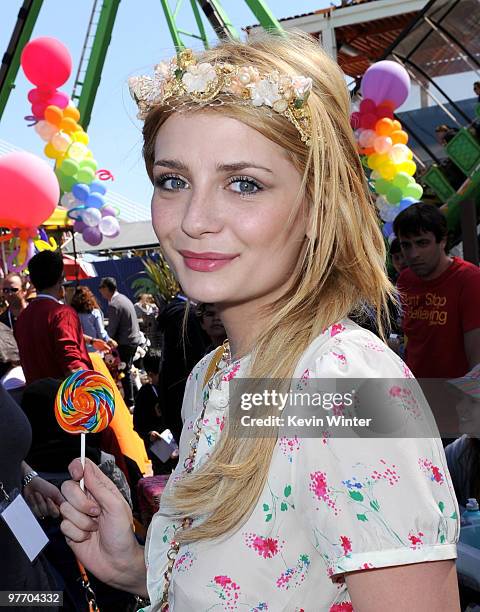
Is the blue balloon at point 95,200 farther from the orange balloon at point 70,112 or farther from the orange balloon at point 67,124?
the orange balloon at point 70,112

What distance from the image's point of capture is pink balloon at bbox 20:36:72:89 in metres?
7.40

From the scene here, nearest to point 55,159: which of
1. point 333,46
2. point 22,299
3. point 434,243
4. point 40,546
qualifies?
point 22,299

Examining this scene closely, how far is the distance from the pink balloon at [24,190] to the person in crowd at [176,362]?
11.3ft

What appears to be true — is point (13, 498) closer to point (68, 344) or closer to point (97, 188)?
point (68, 344)

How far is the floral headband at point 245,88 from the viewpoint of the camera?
111 cm

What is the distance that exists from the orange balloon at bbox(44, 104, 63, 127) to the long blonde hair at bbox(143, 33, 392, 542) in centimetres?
708

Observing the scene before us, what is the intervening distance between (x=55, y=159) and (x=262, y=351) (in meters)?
7.48

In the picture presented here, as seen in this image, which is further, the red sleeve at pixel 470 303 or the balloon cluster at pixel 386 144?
the balloon cluster at pixel 386 144

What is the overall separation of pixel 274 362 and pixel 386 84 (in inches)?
288

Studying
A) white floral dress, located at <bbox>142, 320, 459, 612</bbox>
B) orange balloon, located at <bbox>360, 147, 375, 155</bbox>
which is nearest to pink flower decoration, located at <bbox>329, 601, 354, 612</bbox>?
white floral dress, located at <bbox>142, 320, 459, 612</bbox>

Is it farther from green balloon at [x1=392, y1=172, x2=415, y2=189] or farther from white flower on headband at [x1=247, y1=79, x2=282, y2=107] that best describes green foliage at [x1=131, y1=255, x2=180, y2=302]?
white flower on headband at [x1=247, y1=79, x2=282, y2=107]

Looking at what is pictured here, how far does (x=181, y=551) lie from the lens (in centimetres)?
106

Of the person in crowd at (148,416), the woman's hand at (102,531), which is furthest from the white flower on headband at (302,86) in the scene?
the person in crowd at (148,416)

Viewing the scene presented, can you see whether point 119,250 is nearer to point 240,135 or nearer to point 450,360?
point 450,360
